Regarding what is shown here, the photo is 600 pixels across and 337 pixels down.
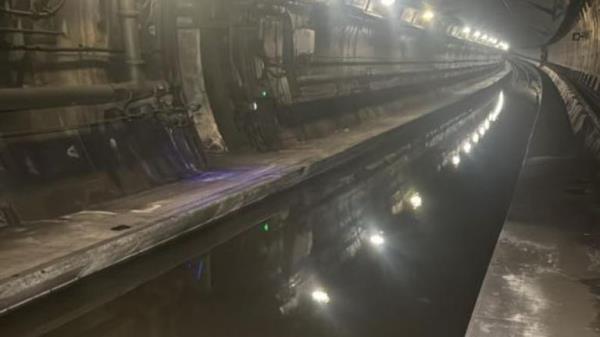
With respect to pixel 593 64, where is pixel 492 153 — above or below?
below

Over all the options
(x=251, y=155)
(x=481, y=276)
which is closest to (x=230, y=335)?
(x=481, y=276)

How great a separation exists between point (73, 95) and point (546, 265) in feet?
19.1

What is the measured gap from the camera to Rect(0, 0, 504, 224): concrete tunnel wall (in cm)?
763

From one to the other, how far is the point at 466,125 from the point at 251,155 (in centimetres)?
1130

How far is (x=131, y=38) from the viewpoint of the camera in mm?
9234

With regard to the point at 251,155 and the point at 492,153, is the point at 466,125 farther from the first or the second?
the point at 251,155

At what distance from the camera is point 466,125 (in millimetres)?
21297

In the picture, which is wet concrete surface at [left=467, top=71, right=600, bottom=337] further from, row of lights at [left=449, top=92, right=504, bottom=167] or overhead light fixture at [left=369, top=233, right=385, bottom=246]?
row of lights at [left=449, top=92, right=504, bottom=167]

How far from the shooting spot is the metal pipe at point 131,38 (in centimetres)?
908

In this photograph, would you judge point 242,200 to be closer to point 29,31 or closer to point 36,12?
point 29,31

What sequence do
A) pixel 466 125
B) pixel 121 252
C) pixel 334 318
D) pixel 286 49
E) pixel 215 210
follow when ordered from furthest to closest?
1. pixel 466 125
2. pixel 286 49
3. pixel 215 210
4. pixel 121 252
5. pixel 334 318

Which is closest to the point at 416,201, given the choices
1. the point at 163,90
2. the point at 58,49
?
the point at 163,90

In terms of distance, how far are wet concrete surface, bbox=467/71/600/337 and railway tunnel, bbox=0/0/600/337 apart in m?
0.02

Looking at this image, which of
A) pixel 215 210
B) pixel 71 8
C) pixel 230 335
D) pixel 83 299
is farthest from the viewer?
pixel 71 8
